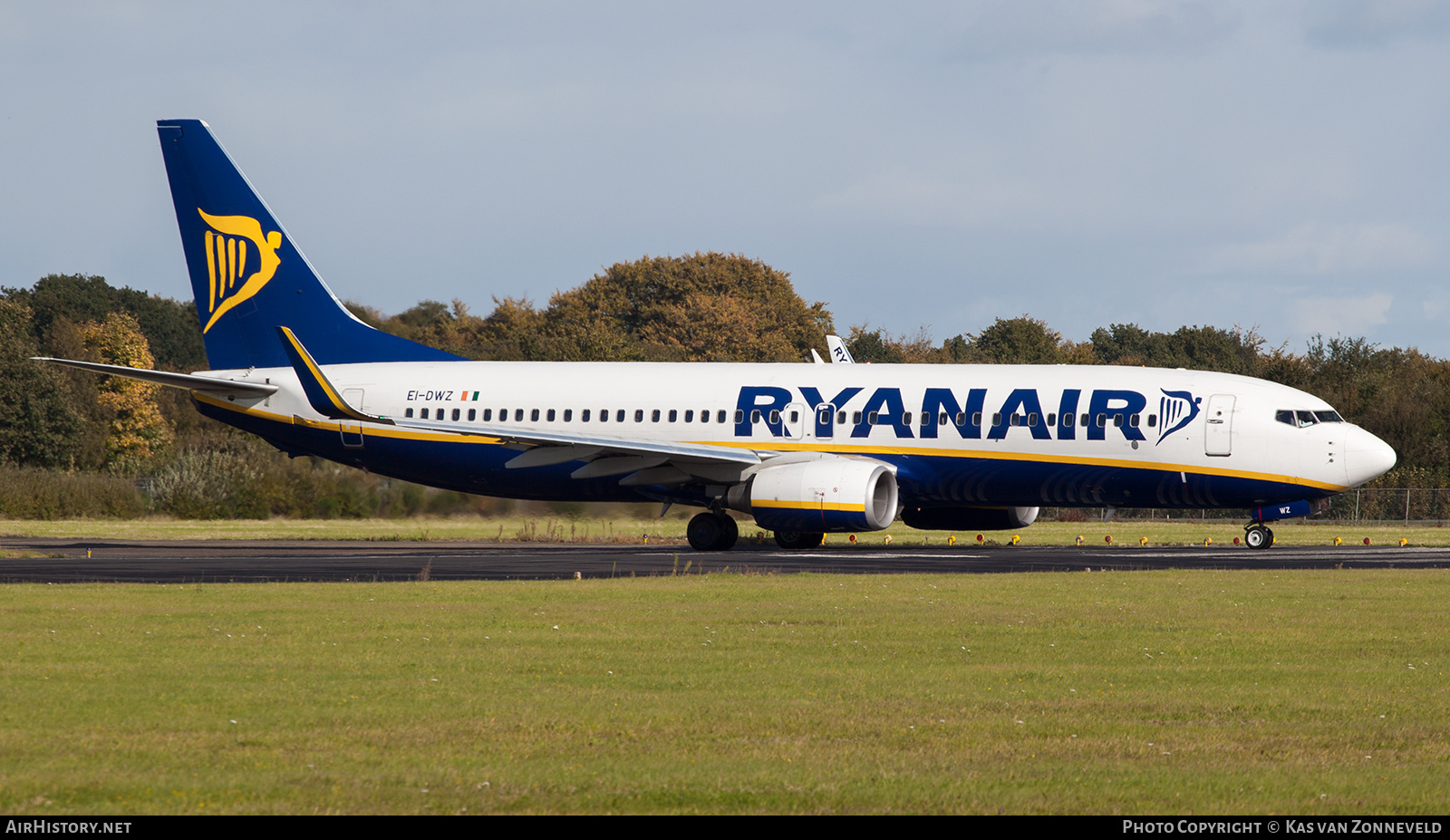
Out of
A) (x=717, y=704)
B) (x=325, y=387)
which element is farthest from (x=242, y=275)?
(x=717, y=704)

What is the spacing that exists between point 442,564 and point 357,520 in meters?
17.9

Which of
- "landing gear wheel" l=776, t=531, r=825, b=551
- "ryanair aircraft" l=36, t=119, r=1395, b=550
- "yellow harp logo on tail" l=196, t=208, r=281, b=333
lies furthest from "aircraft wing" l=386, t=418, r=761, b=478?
"yellow harp logo on tail" l=196, t=208, r=281, b=333

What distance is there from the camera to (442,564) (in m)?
25.4

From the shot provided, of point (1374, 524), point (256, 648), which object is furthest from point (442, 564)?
point (1374, 524)

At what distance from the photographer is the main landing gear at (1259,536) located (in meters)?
31.2

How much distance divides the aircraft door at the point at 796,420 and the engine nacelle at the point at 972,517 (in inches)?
142

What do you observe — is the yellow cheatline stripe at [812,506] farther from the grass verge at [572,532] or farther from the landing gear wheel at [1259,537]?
the landing gear wheel at [1259,537]

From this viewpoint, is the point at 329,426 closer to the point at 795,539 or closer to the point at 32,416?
the point at 795,539

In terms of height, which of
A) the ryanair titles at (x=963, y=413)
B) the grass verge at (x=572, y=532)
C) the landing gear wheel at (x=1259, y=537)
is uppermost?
the ryanair titles at (x=963, y=413)

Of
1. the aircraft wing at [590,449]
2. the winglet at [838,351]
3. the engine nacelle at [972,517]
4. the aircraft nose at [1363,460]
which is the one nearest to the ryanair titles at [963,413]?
the aircraft wing at [590,449]

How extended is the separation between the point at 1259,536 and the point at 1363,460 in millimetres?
2824

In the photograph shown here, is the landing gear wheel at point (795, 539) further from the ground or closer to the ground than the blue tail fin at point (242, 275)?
closer to the ground

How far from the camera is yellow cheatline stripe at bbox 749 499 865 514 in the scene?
1160 inches

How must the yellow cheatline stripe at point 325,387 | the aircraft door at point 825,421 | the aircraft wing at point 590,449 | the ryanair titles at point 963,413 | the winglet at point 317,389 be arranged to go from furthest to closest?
the winglet at point 317,389
the yellow cheatline stripe at point 325,387
the aircraft door at point 825,421
the aircraft wing at point 590,449
the ryanair titles at point 963,413
